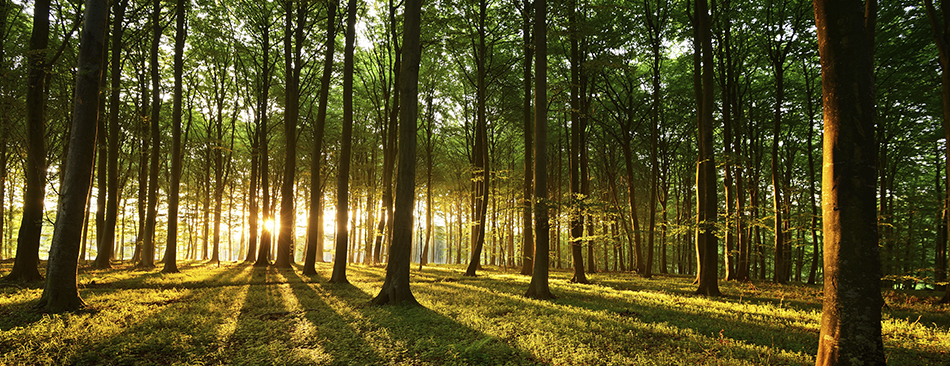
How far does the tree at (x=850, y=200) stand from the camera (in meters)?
3.42

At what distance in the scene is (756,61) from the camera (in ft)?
62.3

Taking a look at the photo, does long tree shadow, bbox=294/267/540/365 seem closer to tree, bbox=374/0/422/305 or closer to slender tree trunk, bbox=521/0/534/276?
tree, bbox=374/0/422/305

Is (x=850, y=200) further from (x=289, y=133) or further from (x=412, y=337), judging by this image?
(x=289, y=133)

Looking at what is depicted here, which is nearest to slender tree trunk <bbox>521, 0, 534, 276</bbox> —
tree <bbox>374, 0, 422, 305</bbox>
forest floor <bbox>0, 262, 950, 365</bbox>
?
tree <bbox>374, 0, 422, 305</bbox>

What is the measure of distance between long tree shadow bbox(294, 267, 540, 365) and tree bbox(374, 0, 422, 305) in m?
0.59

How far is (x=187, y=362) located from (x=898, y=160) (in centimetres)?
3419

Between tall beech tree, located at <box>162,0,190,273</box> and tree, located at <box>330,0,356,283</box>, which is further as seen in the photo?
tall beech tree, located at <box>162,0,190,273</box>

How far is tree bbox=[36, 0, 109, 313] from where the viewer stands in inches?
285

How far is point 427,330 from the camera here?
647cm

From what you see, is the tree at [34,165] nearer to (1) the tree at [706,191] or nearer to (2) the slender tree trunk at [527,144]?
(2) the slender tree trunk at [527,144]

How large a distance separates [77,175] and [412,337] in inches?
311

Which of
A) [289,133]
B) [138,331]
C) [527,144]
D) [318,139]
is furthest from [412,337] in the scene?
[289,133]

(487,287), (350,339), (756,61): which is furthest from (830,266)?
(756,61)

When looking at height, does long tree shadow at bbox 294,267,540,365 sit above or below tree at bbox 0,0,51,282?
below
